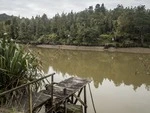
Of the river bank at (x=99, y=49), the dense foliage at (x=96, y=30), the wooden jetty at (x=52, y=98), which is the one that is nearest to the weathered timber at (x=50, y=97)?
the wooden jetty at (x=52, y=98)

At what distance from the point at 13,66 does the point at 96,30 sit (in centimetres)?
2790

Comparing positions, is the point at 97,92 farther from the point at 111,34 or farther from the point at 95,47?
the point at 111,34

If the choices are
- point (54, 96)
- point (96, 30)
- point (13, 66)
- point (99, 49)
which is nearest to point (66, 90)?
point (54, 96)

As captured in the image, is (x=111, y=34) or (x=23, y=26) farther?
(x=23, y=26)

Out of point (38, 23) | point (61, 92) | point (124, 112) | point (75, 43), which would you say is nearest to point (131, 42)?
point (75, 43)

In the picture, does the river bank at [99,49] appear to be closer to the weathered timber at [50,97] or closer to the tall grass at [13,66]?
the weathered timber at [50,97]

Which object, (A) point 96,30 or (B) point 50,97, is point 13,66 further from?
(A) point 96,30

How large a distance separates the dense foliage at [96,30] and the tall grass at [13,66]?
65.3 ft

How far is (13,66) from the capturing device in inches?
175

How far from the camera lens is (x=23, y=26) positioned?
130 ft

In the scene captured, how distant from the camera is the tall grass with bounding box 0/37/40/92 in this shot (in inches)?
175

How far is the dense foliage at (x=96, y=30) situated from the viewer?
29.5 m

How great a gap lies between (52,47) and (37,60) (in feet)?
98.3

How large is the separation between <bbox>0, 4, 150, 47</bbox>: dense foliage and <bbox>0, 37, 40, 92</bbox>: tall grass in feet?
65.3
